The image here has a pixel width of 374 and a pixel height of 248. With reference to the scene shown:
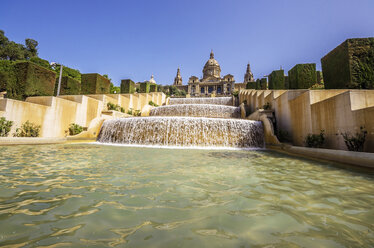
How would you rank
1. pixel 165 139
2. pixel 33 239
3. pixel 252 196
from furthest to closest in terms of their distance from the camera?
pixel 165 139 → pixel 252 196 → pixel 33 239

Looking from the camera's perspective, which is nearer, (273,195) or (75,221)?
(75,221)

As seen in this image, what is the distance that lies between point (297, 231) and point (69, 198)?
2.40 m

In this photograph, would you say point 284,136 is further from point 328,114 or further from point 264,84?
point 264,84

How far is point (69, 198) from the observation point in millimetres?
2053

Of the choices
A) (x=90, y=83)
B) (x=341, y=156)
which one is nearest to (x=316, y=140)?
(x=341, y=156)

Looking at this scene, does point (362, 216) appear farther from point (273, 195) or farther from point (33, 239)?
point (33, 239)

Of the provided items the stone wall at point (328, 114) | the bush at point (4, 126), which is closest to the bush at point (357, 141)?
the stone wall at point (328, 114)

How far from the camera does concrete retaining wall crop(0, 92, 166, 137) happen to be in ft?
28.1

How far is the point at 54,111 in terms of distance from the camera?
1040cm

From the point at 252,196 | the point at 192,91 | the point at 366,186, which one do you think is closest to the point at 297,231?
the point at 252,196

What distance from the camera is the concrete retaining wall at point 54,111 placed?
8.58 m

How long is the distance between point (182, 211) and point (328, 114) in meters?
6.56

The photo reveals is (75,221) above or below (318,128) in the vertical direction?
below

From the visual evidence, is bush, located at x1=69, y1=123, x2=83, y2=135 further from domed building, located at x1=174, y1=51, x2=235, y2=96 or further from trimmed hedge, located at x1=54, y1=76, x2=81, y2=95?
domed building, located at x1=174, y1=51, x2=235, y2=96
